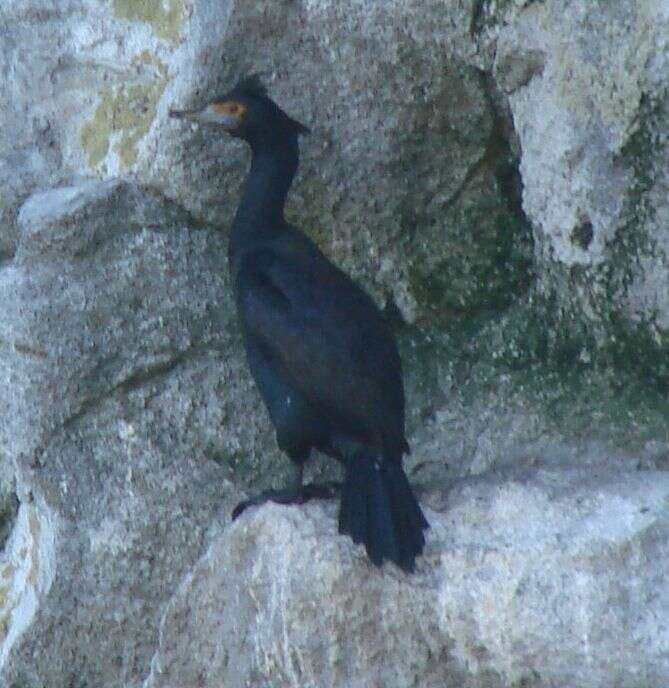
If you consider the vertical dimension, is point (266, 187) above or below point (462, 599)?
above

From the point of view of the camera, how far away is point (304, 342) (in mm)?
3906

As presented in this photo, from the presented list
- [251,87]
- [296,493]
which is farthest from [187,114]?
[296,493]

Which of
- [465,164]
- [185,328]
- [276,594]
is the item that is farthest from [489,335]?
[276,594]

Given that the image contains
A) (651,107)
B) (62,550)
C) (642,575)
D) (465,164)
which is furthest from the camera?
(465,164)

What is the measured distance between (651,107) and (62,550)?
162cm

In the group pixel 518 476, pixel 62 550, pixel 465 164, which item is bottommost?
pixel 62 550

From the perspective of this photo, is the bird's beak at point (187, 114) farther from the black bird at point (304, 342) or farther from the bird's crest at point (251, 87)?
the bird's crest at point (251, 87)

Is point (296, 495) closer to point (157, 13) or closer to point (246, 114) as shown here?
point (246, 114)

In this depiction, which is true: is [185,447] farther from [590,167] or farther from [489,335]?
[590,167]

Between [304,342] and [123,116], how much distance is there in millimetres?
874

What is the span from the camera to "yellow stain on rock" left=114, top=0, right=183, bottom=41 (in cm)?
438

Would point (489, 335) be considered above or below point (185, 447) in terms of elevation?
above

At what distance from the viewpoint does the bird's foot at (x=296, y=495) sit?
3.88 metres

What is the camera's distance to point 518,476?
3.91m
